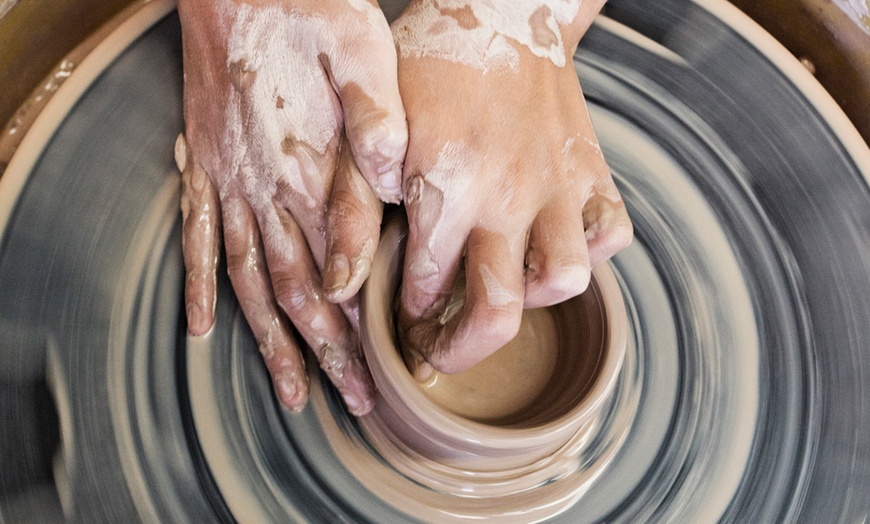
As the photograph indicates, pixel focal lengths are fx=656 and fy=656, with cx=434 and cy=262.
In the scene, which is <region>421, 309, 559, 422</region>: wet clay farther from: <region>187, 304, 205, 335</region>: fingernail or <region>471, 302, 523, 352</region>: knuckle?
<region>187, 304, 205, 335</region>: fingernail

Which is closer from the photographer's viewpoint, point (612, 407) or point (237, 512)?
point (237, 512)

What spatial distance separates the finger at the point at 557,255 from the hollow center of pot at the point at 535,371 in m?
0.12

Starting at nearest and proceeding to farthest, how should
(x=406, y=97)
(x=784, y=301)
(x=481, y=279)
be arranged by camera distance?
(x=481, y=279) → (x=406, y=97) → (x=784, y=301)

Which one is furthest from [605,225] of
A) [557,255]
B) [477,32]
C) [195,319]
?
[195,319]

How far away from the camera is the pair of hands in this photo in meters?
0.88

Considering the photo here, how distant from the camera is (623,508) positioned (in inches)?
39.0

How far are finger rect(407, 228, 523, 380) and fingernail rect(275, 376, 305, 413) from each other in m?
0.21

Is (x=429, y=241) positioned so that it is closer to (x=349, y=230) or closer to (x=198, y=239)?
(x=349, y=230)

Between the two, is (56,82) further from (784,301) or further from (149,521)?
(784,301)

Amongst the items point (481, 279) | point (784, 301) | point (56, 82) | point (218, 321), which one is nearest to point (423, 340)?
point (481, 279)

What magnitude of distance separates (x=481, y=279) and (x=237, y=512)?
1.54ft

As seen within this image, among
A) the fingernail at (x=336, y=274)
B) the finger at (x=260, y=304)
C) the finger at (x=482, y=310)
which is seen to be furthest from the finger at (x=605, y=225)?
the finger at (x=260, y=304)

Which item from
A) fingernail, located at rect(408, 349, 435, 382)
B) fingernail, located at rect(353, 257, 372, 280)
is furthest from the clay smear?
fingernail, located at rect(408, 349, 435, 382)

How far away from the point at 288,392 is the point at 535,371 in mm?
390
